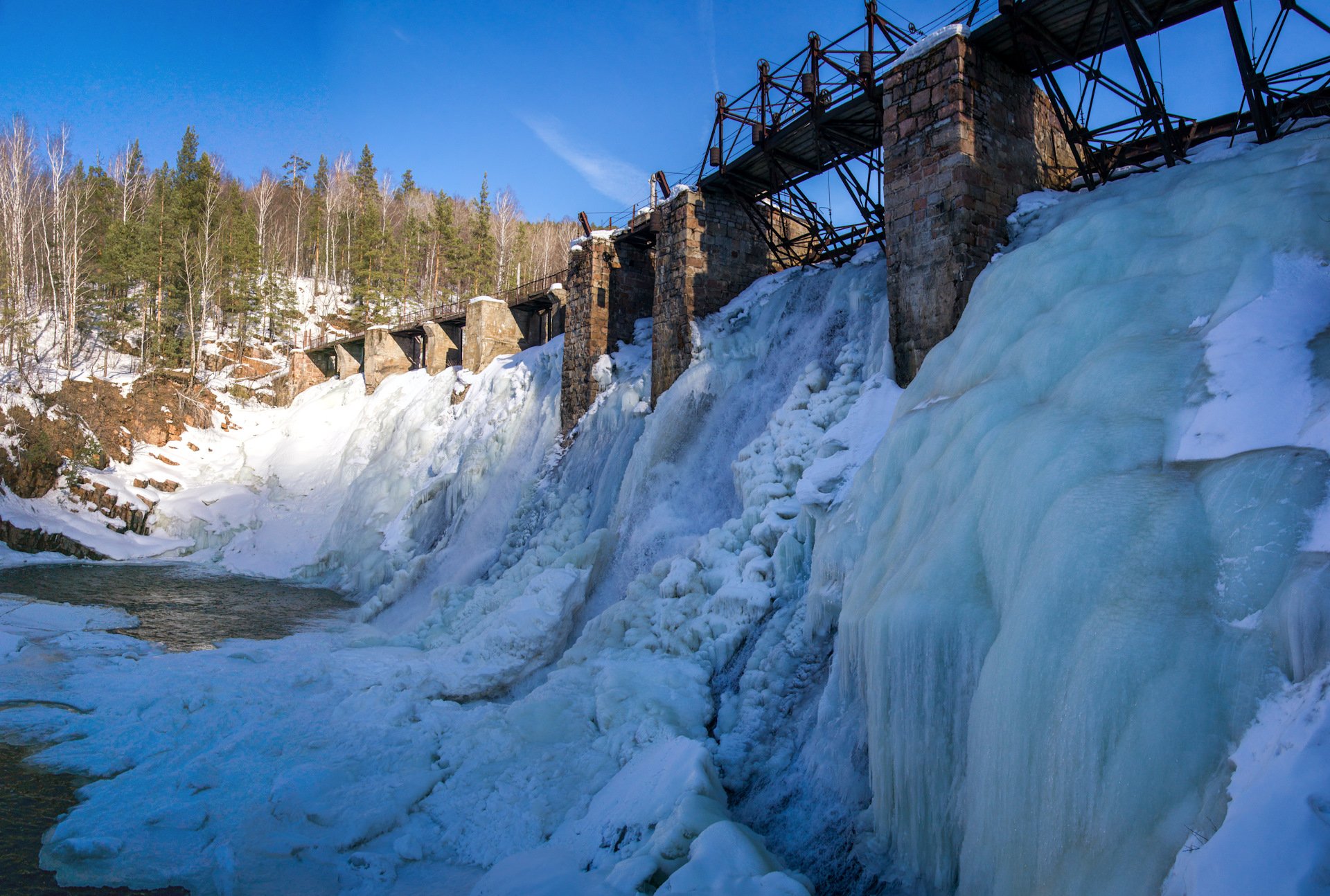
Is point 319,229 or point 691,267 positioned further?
point 319,229

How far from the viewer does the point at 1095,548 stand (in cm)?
312

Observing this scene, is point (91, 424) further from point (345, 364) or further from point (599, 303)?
point (599, 303)

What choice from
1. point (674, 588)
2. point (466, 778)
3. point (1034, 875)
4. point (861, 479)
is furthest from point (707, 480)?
point (1034, 875)

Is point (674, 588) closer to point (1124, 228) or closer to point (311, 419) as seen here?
point (1124, 228)

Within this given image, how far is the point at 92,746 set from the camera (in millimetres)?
6742

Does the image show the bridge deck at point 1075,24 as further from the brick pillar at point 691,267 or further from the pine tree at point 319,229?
the pine tree at point 319,229

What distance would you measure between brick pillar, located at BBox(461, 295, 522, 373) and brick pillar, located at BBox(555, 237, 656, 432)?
23.2 ft

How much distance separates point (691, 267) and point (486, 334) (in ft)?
36.3

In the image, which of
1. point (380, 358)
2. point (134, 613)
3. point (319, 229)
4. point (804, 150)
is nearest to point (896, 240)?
point (804, 150)

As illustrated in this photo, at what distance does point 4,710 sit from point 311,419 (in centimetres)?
Result: 1942

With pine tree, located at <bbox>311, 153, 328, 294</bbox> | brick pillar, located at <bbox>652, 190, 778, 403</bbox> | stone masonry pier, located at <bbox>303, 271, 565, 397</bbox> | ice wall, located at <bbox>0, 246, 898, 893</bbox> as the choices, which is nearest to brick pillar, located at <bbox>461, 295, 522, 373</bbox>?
stone masonry pier, located at <bbox>303, 271, 565, 397</bbox>

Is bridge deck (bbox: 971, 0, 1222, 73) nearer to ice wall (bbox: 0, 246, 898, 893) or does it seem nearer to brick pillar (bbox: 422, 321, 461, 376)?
ice wall (bbox: 0, 246, 898, 893)

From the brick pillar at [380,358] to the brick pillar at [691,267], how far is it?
55.2 ft

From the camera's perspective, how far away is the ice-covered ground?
260 cm
